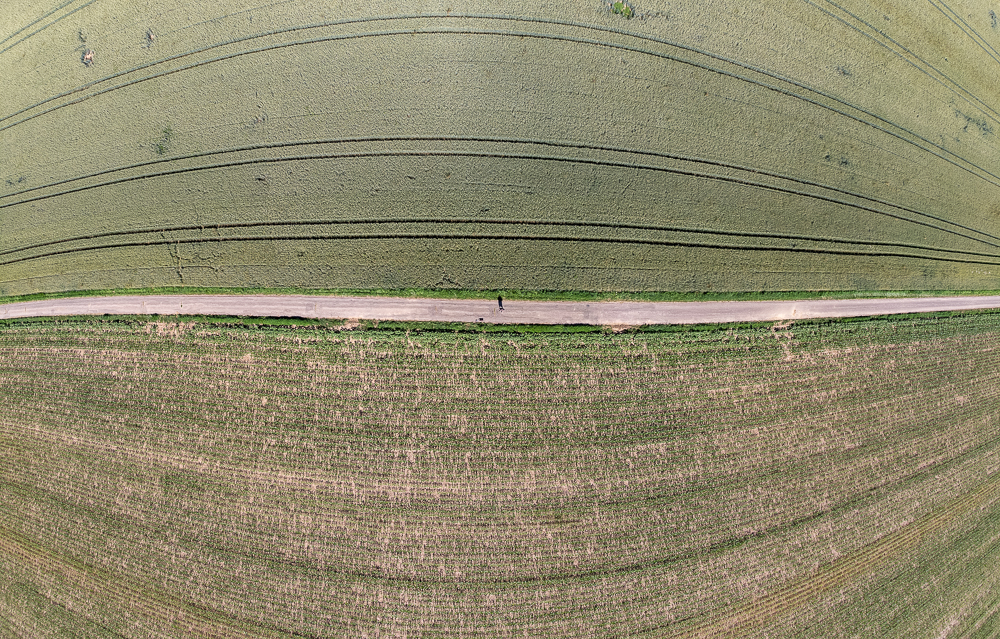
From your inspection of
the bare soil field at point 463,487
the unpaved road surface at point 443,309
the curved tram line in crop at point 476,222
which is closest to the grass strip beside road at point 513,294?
the unpaved road surface at point 443,309

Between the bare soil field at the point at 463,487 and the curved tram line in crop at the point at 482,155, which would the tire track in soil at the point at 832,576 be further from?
the curved tram line in crop at the point at 482,155

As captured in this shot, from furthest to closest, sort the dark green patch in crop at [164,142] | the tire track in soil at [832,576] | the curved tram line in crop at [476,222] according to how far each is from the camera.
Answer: the dark green patch in crop at [164,142], the curved tram line in crop at [476,222], the tire track in soil at [832,576]

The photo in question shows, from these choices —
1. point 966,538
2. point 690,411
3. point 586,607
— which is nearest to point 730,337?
point 690,411

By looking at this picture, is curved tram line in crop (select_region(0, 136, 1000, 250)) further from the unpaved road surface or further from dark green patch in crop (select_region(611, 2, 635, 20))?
dark green patch in crop (select_region(611, 2, 635, 20))

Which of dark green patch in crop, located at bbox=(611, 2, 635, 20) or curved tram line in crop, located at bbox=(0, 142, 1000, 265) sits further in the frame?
dark green patch in crop, located at bbox=(611, 2, 635, 20)

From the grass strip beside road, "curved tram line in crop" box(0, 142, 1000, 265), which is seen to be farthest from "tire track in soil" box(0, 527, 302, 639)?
"curved tram line in crop" box(0, 142, 1000, 265)

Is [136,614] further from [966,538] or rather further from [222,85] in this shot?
[966,538]

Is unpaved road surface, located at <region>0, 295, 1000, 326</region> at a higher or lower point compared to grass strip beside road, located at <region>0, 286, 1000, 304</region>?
lower
